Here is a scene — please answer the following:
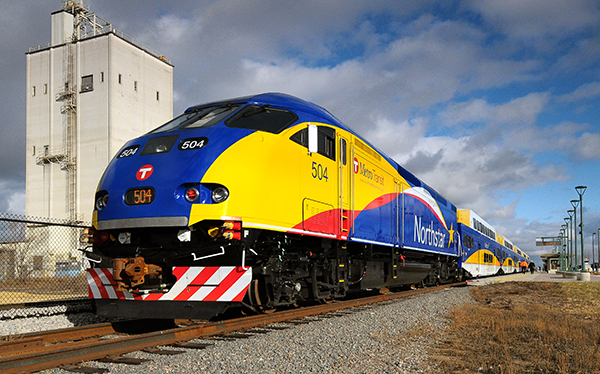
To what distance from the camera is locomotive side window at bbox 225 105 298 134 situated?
7.07 meters

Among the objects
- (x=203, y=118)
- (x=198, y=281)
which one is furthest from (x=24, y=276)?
(x=198, y=281)

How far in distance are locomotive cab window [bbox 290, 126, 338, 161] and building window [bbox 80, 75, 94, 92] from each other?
40.5 m

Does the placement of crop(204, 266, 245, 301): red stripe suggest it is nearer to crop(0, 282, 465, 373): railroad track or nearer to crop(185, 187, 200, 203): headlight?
crop(0, 282, 465, 373): railroad track

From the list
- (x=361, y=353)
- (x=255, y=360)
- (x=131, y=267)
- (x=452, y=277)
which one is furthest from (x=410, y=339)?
(x=452, y=277)

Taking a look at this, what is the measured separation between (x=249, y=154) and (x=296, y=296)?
2866 millimetres

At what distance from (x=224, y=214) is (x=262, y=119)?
1.95 m

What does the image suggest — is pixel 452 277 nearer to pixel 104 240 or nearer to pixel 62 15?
pixel 104 240

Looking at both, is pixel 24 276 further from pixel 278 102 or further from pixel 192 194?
pixel 278 102

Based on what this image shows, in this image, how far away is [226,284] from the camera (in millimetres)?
6160


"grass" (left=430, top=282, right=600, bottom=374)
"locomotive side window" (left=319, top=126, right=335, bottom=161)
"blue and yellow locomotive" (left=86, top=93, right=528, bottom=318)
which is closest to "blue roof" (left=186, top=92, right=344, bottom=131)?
"blue and yellow locomotive" (left=86, top=93, right=528, bottom=318)

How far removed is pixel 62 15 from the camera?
47.3 m

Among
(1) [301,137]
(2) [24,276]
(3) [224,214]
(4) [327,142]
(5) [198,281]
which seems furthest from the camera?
(2) [24,276]

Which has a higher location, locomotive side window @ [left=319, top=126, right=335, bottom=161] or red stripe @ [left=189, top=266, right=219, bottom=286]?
locomotive side window @ [left=319, top=126, right=335, bottom=161]

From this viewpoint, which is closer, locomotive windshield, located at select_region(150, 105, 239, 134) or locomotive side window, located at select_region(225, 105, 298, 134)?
locomotive side window, located at select_region(225, 105, 298, 134)
